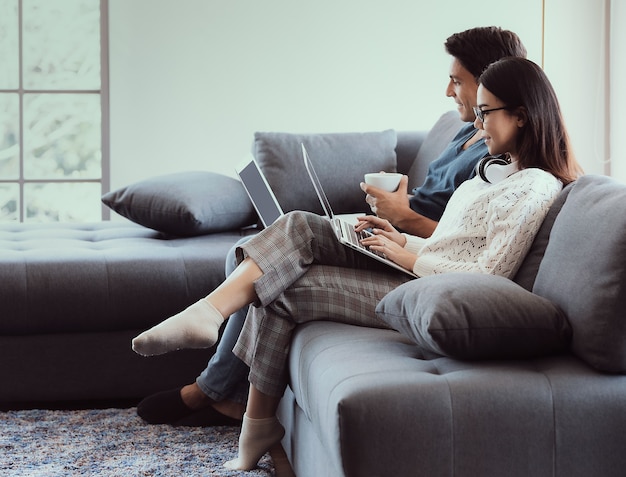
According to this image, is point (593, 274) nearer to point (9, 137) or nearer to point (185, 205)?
point (185, 205)

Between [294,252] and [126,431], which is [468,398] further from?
[126,431]

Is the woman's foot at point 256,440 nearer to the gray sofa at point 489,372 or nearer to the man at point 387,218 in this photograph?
the gray sofa at point 489,372

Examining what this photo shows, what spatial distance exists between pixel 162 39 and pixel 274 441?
9.16 feet

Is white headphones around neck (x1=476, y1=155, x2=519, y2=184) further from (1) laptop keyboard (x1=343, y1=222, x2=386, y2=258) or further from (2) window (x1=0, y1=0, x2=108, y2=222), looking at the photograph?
(2) window (x1=0, y1=0, x2=108, y2=222)

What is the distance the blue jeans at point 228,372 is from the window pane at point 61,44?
2421 millimetres

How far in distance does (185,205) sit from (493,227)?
153 centimetres

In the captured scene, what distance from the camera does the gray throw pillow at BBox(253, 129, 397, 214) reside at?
3.47 m

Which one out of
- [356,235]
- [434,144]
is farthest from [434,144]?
[356,235]

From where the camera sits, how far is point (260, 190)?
2924 mm

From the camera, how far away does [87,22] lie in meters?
4.59

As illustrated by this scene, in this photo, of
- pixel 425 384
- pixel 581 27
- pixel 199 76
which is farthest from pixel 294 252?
pixel 581 27

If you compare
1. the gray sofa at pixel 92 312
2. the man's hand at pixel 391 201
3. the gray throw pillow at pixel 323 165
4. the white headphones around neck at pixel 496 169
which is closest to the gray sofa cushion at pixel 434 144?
the gray throw pillow at pixel 323 165

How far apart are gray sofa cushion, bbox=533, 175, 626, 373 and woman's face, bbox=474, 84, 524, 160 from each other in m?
0.37

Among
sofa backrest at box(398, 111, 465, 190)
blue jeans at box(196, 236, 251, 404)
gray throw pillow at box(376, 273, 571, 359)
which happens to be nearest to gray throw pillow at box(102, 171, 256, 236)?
sofa backrest at box(398, 111, 465, 190)
